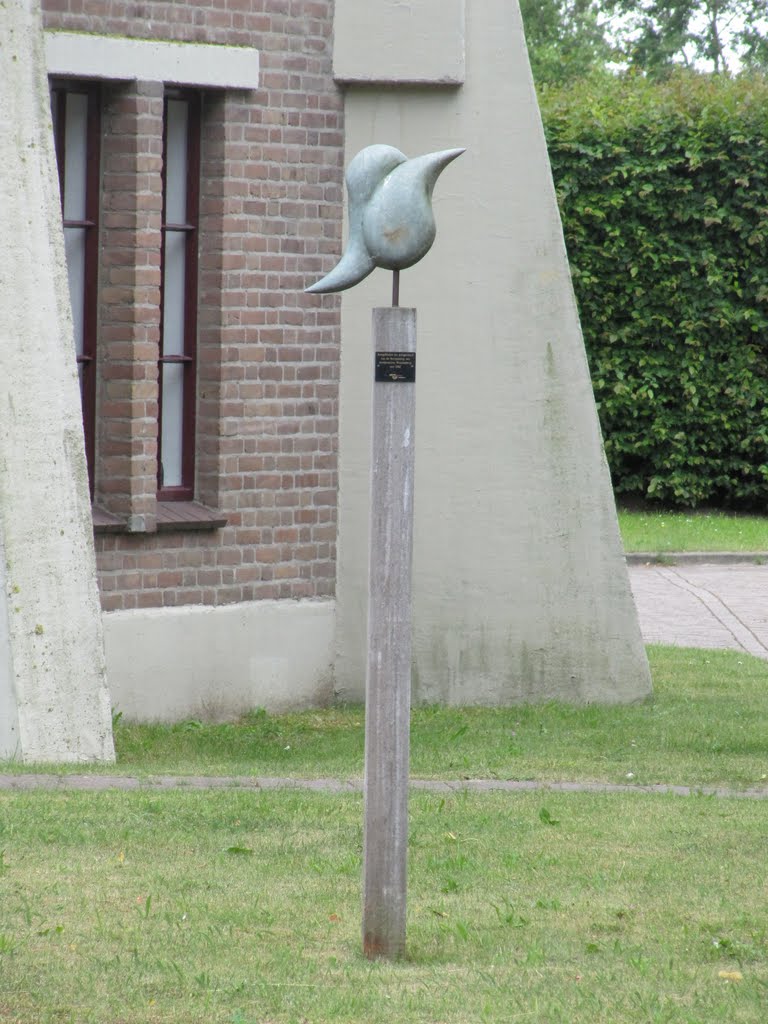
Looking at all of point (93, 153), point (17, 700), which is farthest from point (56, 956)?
point (93, 153)

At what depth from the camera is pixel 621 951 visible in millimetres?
5242

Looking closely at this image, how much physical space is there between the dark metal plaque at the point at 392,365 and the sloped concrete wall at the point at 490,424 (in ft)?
18.7

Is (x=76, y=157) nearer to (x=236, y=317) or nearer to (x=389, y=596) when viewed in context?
(x=236, y=317)

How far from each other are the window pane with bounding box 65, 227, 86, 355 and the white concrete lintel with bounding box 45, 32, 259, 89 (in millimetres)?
890

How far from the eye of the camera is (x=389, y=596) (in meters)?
5.00

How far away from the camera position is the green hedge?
802 inches

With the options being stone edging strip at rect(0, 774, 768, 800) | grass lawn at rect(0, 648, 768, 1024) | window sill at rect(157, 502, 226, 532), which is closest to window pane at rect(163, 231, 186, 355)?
window sill at rect(157, 502, 226, 532)

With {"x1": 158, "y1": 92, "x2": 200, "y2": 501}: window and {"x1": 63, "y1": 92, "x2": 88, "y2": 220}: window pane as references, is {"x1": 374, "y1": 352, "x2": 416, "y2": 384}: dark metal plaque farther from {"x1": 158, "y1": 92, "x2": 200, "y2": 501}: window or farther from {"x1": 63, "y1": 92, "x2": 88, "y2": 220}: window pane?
{"x1": 158, "y1": 92, "x2": 200, "y2": 501}: window

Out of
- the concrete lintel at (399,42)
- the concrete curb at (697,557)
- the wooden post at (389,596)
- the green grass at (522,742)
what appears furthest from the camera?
the concrete curb at (697,557)

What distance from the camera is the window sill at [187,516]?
396 inches

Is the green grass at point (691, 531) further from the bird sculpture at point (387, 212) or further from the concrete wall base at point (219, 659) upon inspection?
the bird sculpture at point (387, 212)

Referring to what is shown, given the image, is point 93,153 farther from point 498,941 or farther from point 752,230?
point 752,230

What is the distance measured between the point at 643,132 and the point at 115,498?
475 inches

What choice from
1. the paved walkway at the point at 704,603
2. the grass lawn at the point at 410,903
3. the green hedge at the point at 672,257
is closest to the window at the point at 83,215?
the grass lawn at the point at 410,903
